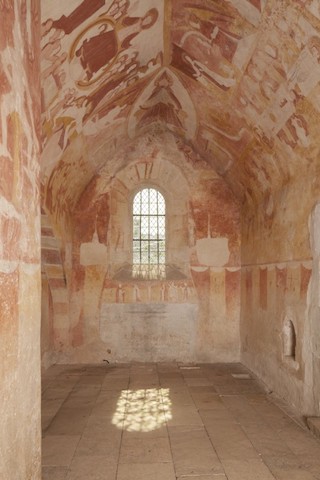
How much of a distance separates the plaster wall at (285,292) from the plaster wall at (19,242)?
14.1ft

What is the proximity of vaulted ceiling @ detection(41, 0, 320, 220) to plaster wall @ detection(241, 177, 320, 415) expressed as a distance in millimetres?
584

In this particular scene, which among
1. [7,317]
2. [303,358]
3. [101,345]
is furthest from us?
[101,345]

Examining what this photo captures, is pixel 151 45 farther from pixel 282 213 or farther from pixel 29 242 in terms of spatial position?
pixel 29 242

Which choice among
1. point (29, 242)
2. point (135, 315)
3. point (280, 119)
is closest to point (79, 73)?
point (280, 119)

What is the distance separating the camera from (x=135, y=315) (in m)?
11.3

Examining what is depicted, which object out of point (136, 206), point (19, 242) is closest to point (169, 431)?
point (19, 242)

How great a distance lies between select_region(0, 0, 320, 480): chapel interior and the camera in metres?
4.00

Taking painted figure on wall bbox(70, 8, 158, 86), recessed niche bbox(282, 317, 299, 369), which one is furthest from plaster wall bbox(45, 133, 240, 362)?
painted figure on wall bbox(70, 8, 158, 86)

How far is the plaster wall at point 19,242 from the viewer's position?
3.23 m

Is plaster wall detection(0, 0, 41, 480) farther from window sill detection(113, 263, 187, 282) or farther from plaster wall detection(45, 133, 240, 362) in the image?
window sill detection(113, 263, 187, 282)

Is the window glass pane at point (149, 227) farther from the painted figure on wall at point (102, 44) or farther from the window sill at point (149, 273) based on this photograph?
the painted figure on wall at point (102, 44)

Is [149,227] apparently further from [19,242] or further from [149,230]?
[19,242]

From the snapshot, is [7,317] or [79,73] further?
[79,73]

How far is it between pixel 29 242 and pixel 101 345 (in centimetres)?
779
